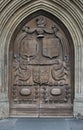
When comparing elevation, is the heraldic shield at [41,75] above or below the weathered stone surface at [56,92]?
above

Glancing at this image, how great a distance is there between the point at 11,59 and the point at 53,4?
5.64 ft

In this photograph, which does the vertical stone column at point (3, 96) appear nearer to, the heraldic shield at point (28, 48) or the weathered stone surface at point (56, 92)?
the heraldic shield at point (28, 48)

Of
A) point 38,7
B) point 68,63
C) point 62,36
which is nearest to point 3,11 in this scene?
point 38,7

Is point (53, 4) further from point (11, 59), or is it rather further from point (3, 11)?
point (11, 59)

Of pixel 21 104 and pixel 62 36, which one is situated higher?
pixel 62 36

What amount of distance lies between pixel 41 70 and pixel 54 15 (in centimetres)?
140

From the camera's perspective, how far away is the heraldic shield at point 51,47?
763cm

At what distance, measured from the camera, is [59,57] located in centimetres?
769

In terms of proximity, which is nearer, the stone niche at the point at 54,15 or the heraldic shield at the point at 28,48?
the stone niche at the point at 54,15

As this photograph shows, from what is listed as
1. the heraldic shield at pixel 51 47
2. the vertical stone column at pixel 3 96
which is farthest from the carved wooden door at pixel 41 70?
the vertical stone column at pixel 3 96

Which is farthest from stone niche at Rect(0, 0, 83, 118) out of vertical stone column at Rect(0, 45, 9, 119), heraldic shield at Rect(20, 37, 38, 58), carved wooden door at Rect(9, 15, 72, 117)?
heraldic shield at Rect(20, 37, 38, 58)

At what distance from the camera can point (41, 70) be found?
7.68 metres

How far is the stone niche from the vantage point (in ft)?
24.0

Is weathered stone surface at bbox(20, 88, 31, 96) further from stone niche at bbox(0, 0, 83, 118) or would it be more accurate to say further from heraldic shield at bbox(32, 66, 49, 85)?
stone niche at bbox(0, 0, 83, 118)
